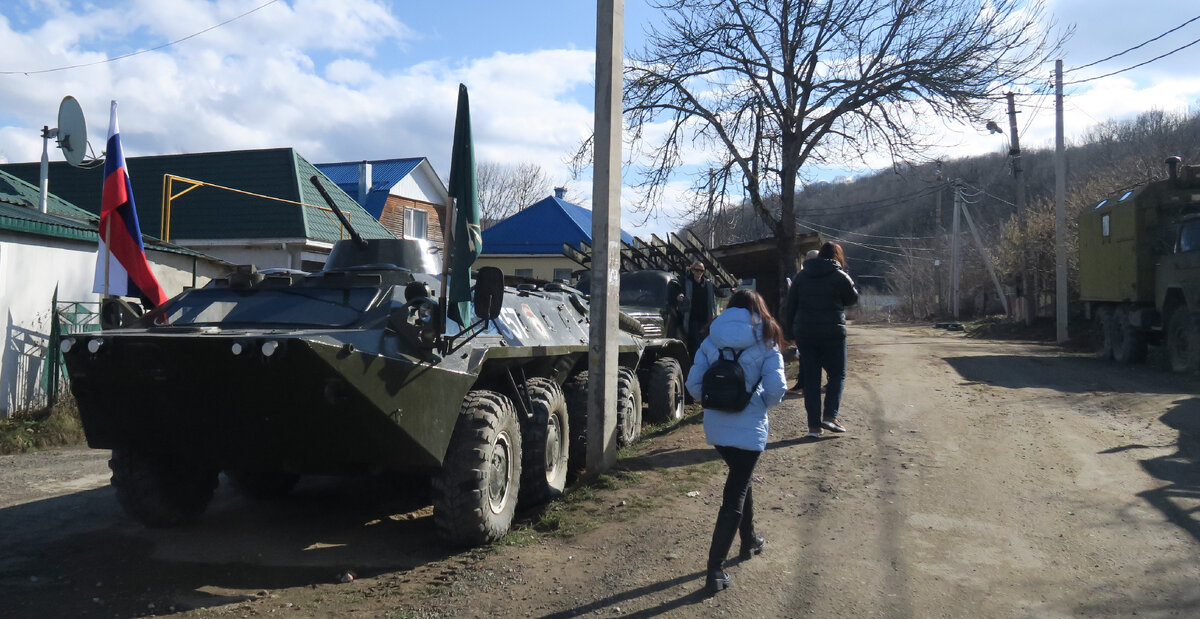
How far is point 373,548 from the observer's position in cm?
552

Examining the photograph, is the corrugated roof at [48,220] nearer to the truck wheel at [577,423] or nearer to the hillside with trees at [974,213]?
the truck wheel at [577,423]

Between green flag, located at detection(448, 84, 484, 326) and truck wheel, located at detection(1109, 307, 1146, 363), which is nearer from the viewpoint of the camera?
green flag, located at detection(448, 84, 484, 326)

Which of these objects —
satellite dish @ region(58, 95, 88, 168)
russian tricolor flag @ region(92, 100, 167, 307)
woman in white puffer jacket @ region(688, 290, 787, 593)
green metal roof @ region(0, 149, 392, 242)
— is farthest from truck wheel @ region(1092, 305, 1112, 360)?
satellite dish @ region(58, 95, 88, 168)

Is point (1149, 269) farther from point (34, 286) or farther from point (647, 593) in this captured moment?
point (34, 286)

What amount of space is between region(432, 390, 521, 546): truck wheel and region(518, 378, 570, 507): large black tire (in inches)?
24.0

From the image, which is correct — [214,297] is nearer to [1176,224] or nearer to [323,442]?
[323,442]

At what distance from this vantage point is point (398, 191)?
91.5 ft

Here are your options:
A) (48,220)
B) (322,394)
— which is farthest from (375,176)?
(322,394)

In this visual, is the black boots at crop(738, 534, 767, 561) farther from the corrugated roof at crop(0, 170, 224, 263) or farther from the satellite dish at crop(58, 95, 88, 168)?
the satellite dish at crop(58, 95, 88, 168)

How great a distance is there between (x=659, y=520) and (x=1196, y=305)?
30.8 feet

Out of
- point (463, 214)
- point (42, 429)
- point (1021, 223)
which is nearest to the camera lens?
point (463, 214)

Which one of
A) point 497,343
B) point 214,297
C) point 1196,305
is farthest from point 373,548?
point 1196,305

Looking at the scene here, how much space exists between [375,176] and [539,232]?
225 inches

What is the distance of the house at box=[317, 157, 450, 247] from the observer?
1070 inches
